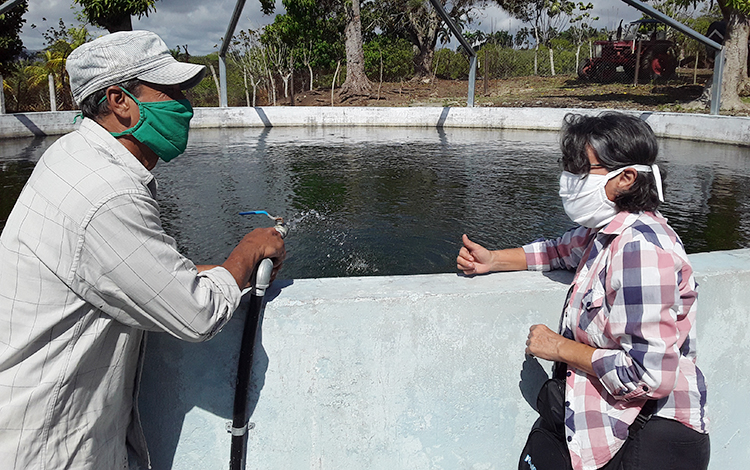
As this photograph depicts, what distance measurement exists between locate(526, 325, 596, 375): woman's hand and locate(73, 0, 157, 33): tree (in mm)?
21174

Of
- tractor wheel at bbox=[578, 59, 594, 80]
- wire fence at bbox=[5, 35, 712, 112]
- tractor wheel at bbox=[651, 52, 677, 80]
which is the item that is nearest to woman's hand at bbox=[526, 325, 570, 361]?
wire fence at bbox=[5, 35, 712, 112]

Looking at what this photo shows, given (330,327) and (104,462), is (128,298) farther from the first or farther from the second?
(330,327)

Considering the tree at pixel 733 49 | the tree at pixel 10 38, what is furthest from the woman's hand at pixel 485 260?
the tree at pixel 10 38

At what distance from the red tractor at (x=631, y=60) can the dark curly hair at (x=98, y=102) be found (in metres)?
28.0

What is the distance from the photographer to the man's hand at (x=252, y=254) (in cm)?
166

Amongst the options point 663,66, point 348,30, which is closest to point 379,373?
point 348,30

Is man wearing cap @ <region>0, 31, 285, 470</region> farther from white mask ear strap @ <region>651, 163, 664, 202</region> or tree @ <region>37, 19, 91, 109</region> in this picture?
tree @ <region>37, 19, 91, 109</region>

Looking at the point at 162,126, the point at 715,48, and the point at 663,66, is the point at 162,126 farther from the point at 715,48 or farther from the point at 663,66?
the point at 663,66

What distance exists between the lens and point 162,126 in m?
1.64

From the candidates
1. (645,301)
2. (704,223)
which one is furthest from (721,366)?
(704,223)

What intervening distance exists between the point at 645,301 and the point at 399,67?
104 ft

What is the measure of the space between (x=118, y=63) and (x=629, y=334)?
1.48 metres

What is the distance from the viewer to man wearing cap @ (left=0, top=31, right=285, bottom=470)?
4.33ft

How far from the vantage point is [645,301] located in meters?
1.46
